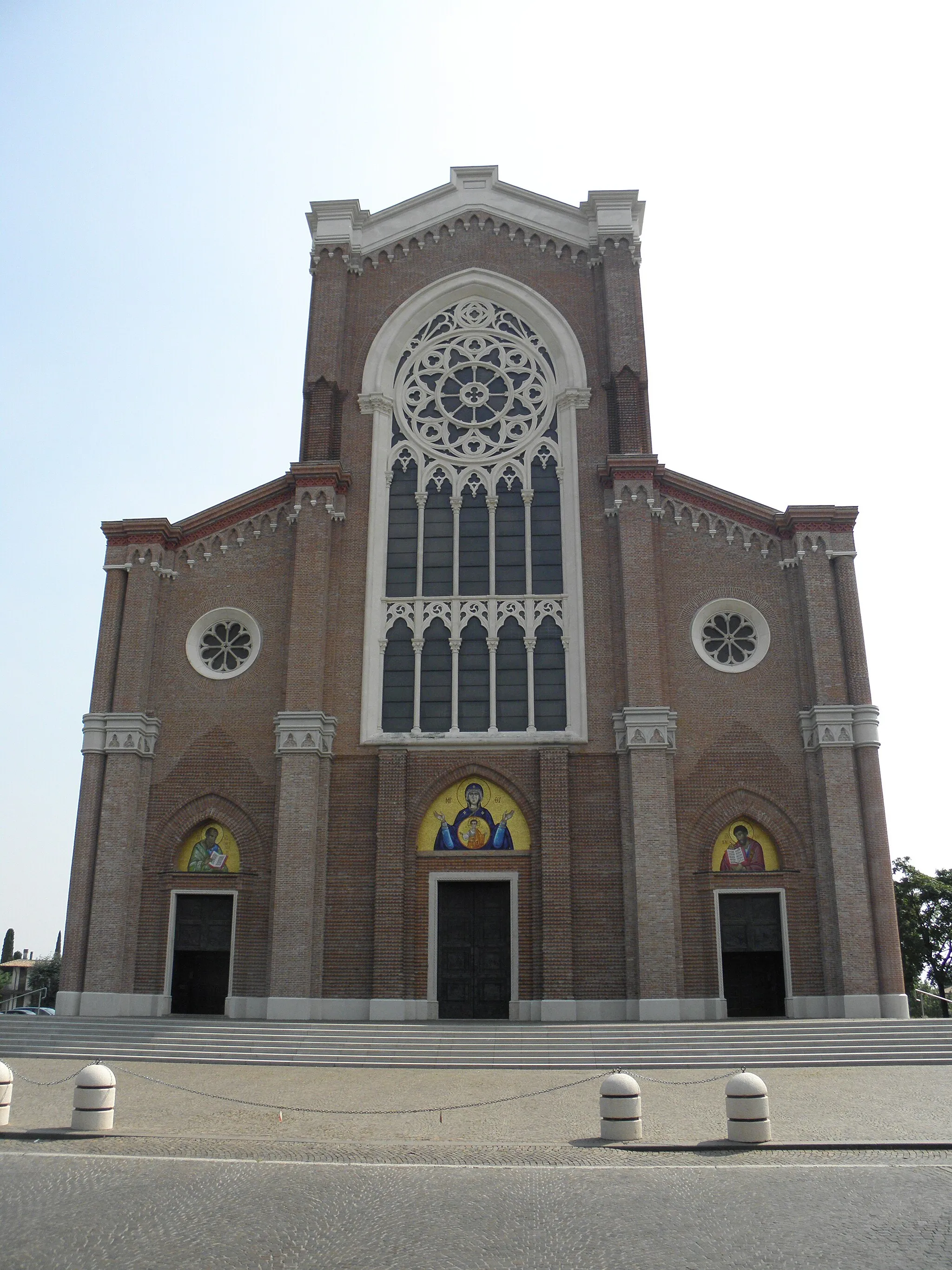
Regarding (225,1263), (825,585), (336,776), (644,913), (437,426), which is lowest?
(225,1263)

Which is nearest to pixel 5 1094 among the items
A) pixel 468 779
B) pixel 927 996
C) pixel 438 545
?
pixel 468 779

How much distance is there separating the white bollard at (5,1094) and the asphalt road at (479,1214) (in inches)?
76.7

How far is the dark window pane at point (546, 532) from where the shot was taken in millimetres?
27125

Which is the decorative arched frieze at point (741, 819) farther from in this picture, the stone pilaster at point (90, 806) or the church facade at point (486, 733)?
the stone pilaster at point (90, 806)

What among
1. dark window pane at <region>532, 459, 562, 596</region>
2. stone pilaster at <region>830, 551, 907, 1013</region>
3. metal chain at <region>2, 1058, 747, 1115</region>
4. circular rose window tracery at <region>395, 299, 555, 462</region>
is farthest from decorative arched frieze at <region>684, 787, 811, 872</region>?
circular rose window tracery at <region>395, 299, 555, 462</region>

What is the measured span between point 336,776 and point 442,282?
47.2 ft

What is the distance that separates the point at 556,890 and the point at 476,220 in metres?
19.2

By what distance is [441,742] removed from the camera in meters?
25.3

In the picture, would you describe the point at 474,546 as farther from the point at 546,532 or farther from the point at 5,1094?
the point at 5,1094

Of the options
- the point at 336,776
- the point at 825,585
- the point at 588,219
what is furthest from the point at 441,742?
the point at 588,219

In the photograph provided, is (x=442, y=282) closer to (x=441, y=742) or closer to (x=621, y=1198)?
(x=441, y=742)

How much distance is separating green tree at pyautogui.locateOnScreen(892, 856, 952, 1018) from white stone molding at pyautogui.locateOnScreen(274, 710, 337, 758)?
3395cm

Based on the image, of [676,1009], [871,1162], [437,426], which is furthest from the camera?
[437,426]

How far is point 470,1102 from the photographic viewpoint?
1466 centimetres
